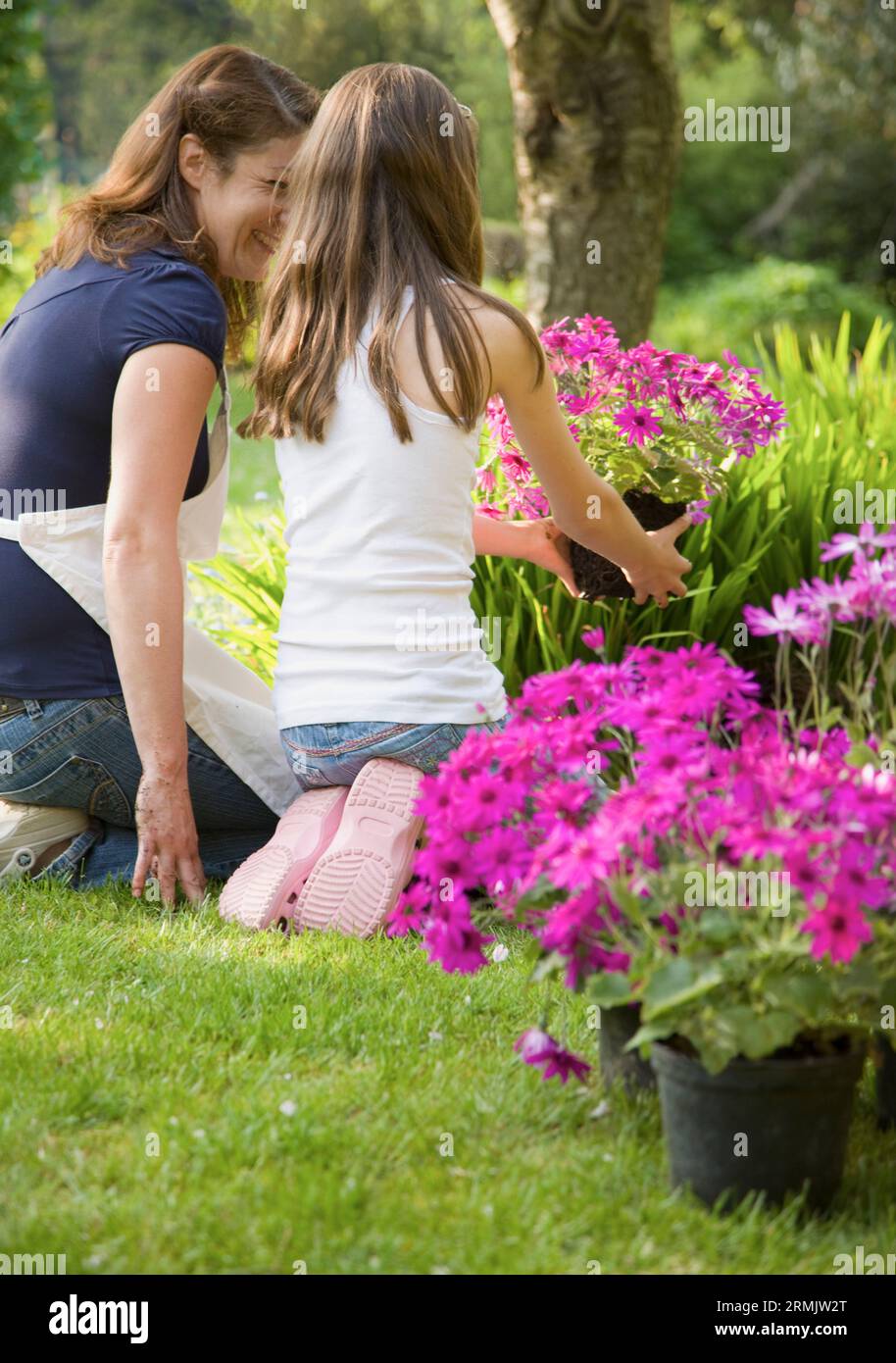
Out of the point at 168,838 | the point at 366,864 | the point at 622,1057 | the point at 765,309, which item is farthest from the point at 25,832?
the point at 765,309

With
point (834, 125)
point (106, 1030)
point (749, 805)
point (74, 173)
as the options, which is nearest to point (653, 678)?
point (749, 805)

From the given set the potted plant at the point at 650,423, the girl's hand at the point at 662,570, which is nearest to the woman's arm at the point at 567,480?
the girl's hand at the point at 662,570

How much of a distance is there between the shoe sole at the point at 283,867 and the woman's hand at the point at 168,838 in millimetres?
82

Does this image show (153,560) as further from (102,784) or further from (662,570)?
(662,570)

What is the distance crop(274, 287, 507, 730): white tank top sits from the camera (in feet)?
8.41

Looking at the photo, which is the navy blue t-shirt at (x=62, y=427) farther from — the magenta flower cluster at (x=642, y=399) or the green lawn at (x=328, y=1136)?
the magenta flower cluster at (x=642, y=399)

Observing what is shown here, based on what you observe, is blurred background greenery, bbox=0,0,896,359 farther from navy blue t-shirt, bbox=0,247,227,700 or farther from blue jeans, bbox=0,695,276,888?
blue jeans, bbox=0,695,276,888

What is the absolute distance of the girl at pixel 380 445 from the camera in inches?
99.7

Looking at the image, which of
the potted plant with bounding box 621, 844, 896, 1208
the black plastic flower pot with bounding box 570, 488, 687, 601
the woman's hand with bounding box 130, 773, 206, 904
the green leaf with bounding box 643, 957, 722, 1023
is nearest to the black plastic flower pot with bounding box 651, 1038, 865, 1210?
the potted plant with bounding box 621, 844, 896, 1208

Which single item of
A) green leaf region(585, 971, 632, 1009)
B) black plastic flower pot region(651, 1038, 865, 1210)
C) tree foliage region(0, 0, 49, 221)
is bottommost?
black plastic flower pot region(651, 1038, 865, 1210)

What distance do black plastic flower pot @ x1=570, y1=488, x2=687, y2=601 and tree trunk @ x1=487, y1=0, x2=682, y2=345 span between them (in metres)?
1.72

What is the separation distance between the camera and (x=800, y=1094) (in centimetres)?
159

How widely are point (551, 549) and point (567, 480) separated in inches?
13.4

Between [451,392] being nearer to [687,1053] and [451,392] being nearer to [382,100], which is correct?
[382,100]
